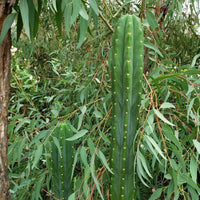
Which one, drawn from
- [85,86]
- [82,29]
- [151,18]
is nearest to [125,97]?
[82,29]

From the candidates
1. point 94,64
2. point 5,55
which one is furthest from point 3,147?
point 94,64

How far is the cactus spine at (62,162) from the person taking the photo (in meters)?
1.16

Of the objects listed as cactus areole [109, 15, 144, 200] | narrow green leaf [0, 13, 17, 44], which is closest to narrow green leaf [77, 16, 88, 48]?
cactus areole [109, 15, 144, 200]

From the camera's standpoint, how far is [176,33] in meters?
2.52

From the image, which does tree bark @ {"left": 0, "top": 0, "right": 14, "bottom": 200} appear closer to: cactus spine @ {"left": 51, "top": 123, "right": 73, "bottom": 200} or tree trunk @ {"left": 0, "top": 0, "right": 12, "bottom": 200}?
tree trunk @ {"left": 0, "top": 0, "right": 12, "bottom": 200}

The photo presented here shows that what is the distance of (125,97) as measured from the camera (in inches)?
37.6

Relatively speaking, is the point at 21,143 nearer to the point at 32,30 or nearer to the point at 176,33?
the point at 32,30

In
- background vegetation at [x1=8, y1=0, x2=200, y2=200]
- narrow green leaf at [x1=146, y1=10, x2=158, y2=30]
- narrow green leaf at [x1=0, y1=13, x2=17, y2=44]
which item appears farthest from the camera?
background vegetation at [x1=8, y1=0, x2=200, y2=200]

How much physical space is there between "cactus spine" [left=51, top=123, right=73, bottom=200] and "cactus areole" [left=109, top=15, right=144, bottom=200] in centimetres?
26

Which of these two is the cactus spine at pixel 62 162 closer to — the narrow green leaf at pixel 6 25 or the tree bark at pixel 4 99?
the tree bark at pixel 4 99

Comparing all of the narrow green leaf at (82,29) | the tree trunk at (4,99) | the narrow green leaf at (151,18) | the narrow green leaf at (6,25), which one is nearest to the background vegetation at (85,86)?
the narrow green leaf at (151,18)

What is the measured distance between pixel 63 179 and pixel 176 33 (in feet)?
5.96

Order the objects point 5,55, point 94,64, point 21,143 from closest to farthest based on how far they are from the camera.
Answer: point 5,55 < point 21,143 < point 94,64

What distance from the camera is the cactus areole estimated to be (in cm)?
96
